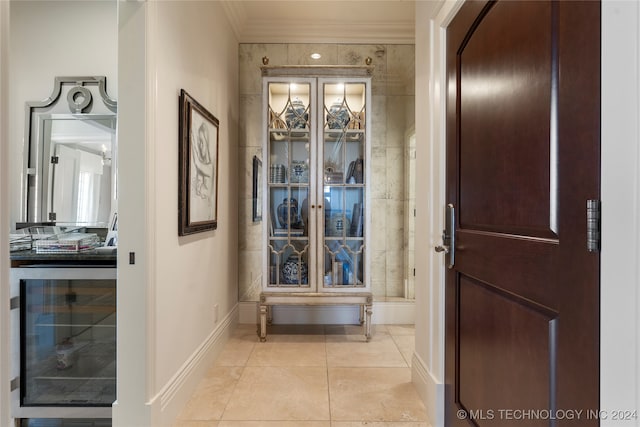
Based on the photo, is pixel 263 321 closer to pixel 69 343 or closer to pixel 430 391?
pixel 69 343

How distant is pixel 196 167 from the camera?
6.55 feet

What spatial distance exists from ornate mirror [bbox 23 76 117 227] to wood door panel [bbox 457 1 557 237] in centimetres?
243

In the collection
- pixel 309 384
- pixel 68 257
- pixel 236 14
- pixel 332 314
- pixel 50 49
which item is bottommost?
pixel 309 384

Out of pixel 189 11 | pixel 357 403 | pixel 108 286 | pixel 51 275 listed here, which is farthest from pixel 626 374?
pixel 189 11

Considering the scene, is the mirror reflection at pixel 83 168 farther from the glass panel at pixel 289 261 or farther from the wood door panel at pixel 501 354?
the wood door panel at pixel 501 354

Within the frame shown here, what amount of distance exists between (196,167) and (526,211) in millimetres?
1771

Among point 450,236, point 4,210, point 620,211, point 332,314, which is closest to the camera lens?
point 620,211

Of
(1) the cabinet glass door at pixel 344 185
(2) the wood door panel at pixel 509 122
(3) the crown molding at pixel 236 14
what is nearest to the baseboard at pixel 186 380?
(1) the cabinet glass door at pixel 344 185

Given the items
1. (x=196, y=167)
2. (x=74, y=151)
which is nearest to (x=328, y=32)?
(x=196, y=167)

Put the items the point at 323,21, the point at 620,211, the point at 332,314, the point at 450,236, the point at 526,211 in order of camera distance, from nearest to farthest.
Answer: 1. the point at 620,211
2. the point at 526,211
3. the point at 450,236
4. the point at 323,21
5. the point at 332,314

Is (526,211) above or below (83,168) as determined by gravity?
below

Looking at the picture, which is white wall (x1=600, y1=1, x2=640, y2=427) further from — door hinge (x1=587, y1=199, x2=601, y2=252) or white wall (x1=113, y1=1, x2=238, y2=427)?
white wall (x1=113, y1=1, x2=238, y2=427)

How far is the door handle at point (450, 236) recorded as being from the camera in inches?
57.1

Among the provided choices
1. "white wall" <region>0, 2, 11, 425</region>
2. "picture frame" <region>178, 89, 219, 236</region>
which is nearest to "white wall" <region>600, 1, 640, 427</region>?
"white wall" <region>0, 2, 11, 425</region>
